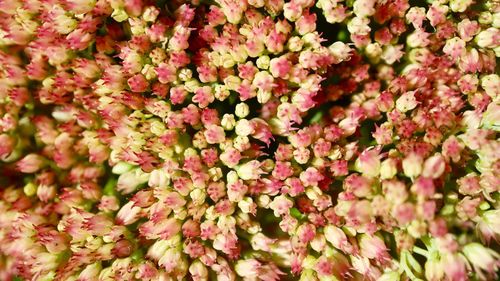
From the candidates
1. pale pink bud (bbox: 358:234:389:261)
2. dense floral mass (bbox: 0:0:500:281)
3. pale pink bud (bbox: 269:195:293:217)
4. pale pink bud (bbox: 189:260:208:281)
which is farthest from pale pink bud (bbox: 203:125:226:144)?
pale pink bud (bbox: 358:234:389:261)

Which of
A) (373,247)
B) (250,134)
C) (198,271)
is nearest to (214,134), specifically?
(250,134)

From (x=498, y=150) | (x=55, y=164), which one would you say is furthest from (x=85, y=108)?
(x=498, y=150)

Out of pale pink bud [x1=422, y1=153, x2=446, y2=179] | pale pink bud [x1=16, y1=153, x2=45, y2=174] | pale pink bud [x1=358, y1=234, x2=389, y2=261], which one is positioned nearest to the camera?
pale pink bud [x1=422, y1=153, x2=446, y2=179]

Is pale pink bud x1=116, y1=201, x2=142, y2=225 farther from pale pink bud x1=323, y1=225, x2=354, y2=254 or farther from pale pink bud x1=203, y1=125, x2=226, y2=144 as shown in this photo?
pale pink bud x1=323, y1=225, x2=354, y2=254

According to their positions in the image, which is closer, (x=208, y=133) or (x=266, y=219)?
(x=208, y=133)

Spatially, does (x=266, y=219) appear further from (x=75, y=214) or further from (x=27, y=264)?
(x=27, y=264)

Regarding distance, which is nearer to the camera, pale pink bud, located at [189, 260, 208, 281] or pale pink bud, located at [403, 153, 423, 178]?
pale pink bud, located at [403, 153, 423, 178]

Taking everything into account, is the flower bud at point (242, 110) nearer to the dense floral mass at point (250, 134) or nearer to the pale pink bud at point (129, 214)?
the dense floral mass at point (250, 134)

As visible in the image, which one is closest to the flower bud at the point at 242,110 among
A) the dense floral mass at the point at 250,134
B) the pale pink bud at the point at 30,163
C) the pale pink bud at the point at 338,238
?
the dense floral mass at the point at 250,134
